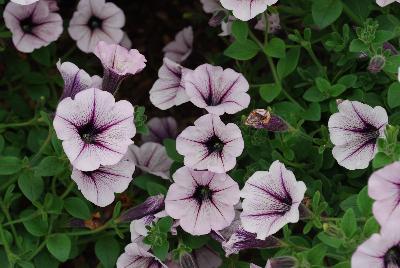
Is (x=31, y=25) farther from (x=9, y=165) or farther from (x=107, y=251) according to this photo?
(x=107, y=251)

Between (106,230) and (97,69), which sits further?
(97,69)

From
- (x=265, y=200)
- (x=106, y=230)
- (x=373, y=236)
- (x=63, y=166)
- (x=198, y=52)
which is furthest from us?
(x=198, y=52)

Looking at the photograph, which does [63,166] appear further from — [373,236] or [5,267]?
[373,236]

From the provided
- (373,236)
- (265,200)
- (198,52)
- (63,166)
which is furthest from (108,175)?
(198,52)

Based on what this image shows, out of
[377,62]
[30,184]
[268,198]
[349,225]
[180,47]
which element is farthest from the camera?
[180,47]

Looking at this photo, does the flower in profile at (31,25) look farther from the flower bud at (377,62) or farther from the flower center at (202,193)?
the flower bud at (377,62)

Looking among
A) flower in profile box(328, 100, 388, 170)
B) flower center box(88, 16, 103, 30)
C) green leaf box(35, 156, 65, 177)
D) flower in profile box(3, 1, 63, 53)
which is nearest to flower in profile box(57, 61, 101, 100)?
green leaf box(35, 156, 65, 177)

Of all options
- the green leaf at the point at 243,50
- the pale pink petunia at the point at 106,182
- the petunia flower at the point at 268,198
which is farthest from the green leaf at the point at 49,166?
the green leaf at the point at 243,50

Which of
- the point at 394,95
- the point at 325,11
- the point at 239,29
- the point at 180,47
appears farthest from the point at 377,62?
the point at 180,47
